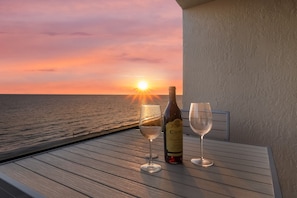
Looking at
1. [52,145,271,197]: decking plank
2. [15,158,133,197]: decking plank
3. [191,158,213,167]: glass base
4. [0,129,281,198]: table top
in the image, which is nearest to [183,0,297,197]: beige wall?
[0,129,281,198]: table top

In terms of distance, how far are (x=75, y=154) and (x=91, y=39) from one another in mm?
8240

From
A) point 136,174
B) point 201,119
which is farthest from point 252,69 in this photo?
point 136,174

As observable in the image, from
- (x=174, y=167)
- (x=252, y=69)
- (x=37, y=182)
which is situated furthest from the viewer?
(x=252, y=69)

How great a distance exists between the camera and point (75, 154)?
1003 mm

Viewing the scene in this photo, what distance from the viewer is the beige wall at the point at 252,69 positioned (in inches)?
83.4

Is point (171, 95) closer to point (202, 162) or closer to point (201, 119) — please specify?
point (201, 119)

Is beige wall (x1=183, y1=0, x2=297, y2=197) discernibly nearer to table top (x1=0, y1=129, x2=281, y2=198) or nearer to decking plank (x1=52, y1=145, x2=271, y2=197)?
table top (x1=0, y1=129, x2=281, y2=198)

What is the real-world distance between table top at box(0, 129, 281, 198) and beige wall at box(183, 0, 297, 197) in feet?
4.33

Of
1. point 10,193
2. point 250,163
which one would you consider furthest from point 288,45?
point 10,193

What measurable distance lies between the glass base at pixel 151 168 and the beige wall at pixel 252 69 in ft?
6.02

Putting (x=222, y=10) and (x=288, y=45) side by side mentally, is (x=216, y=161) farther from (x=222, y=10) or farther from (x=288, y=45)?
(x=222, y=10)

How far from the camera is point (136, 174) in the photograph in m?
0.75

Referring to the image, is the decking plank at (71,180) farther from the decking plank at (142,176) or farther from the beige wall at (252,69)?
the beige wall at (252,69)

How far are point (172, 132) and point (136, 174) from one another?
19cm
